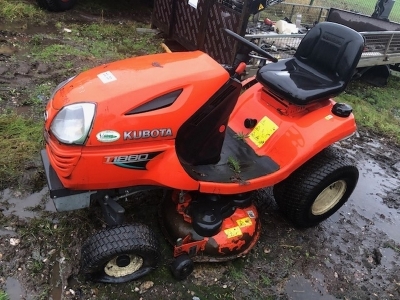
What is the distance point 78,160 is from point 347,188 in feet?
6.86

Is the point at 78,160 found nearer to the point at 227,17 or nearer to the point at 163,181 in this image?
the point at 163,181

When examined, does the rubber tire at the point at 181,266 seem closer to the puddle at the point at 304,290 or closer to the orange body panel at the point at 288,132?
the orange body panel at the point at 288,132

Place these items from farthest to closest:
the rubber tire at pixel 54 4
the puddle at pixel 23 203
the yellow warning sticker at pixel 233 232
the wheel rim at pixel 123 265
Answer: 1. the rubber tire at pixel 54 4
2. the puddle at pixel 23 203
3. the yellow warning sticker at pixel 233 232
4. the wheel rim at pixel 123 265

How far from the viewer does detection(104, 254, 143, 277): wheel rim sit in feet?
7.39

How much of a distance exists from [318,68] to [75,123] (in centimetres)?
201

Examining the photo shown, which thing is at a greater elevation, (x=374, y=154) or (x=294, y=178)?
(x=294, y=178)

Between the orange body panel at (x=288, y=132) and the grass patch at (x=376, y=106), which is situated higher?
the orange body panel at (x=288, y=132)

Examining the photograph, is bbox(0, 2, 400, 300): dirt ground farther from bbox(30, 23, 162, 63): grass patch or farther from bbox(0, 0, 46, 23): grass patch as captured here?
bbox(0, 0, 46, 23): grass patch

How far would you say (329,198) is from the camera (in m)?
3.13

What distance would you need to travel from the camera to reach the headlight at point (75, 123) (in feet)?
6.16

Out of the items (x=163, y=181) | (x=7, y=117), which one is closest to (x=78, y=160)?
(x=163, y=181)

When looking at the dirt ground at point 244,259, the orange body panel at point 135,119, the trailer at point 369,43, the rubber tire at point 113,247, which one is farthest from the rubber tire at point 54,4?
the rubber tire at point 113,247

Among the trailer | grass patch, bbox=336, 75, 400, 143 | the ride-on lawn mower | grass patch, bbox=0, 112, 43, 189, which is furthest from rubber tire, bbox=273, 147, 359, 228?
the trailer

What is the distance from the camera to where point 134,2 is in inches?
317
